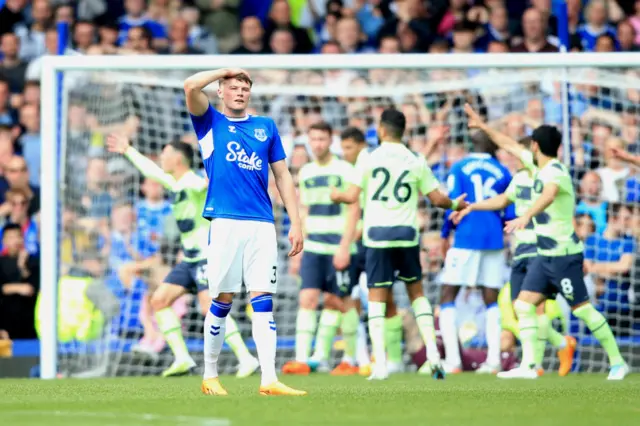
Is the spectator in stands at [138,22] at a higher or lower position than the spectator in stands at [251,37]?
higher

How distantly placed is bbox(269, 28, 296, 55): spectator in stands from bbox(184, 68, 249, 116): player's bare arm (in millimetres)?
8434

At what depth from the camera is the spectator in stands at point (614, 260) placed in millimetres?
13156

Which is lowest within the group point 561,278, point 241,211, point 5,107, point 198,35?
point 561,278

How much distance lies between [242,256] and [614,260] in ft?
19.7

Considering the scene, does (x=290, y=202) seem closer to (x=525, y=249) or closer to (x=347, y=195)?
(x=347, y=195)

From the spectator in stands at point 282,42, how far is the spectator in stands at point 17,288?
4.33m

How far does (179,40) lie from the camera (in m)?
16.6

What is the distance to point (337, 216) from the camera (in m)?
12.4

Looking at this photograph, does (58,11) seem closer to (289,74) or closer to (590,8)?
(289,74)

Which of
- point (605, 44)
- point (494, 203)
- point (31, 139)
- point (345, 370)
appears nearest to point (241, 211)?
point (494, 203)

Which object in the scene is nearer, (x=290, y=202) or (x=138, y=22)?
(x=290, y=202)

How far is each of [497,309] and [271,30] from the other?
20.5 feet

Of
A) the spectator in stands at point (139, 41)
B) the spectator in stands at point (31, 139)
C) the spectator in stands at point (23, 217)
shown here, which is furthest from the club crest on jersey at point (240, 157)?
the spectator in stands at point (139, 41)

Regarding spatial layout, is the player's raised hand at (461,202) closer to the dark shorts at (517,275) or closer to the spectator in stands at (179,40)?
the dark shorts at (517,275)
